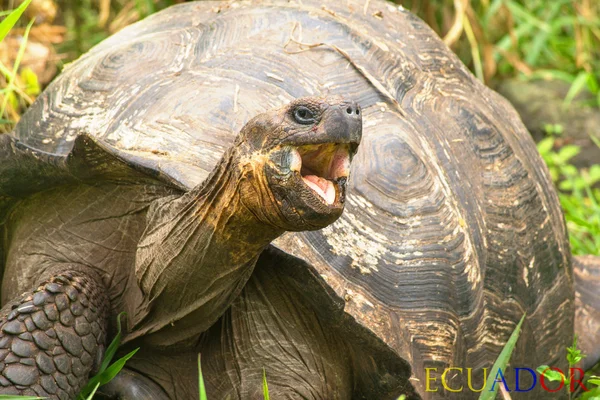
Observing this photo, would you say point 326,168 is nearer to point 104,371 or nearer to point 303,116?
point 303,116

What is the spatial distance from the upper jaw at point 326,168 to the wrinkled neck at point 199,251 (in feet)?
0.51

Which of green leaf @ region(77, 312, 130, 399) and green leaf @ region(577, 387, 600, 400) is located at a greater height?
green leaf @ region(77, 312, 130, 399)

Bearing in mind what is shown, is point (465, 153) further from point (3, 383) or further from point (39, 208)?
point (3, 383)

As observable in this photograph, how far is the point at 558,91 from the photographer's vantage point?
6977 mm

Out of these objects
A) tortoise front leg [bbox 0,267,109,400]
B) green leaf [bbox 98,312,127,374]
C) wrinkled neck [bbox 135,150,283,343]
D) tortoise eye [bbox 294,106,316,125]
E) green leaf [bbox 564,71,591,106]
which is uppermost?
tortoise eye [bbox 294,106,316,125]

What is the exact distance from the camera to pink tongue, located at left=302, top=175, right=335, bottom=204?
2219mm

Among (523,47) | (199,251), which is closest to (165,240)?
(199,251)

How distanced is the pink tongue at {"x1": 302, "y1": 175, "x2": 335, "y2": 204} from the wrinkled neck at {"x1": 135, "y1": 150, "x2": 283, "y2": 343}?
17 centimetres

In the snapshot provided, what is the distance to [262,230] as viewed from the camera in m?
2.38

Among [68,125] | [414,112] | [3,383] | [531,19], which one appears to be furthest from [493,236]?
[531,19]

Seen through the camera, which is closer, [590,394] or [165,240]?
[165,240]

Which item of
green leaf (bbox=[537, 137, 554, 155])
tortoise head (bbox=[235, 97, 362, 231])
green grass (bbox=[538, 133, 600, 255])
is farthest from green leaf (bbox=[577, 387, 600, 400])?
green leaf (bbox=[537, 137, 554, 155])

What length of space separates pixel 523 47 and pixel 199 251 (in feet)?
17.8

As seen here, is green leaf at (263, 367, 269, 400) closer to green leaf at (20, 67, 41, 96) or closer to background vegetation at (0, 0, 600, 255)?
green leaf at (20, 67, 41, 96)
